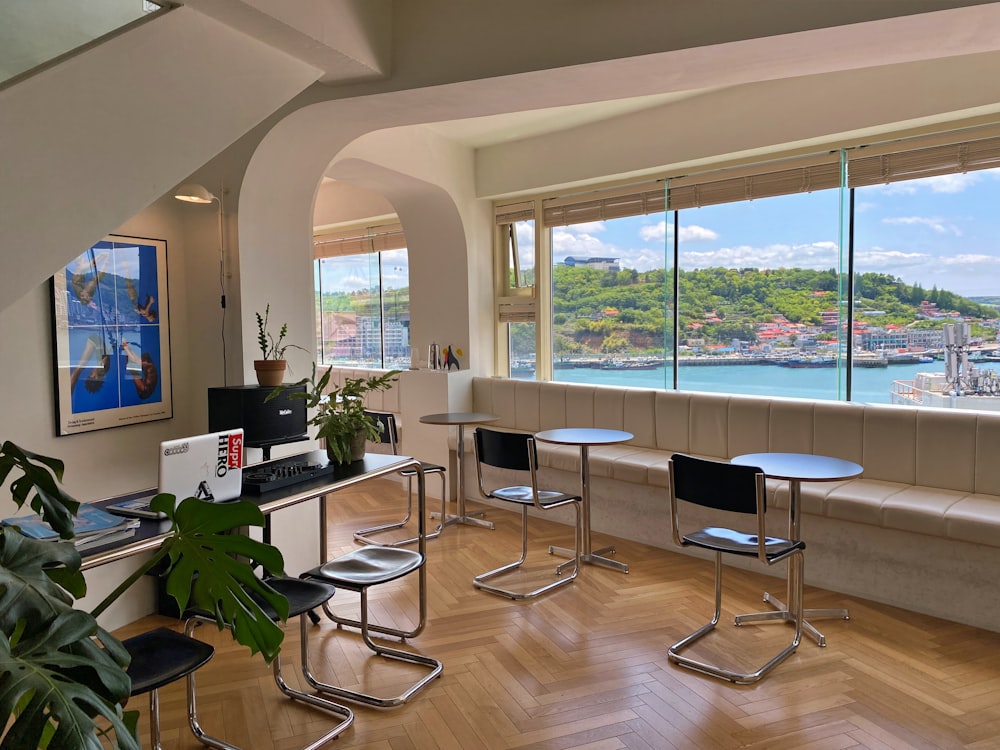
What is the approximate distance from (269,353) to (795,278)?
3647 millimetres

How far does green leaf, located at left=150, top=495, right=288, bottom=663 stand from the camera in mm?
1648

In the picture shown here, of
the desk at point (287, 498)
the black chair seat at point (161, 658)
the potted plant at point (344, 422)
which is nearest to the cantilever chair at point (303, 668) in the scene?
the black chair seat at point (161, 658)

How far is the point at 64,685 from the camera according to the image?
1.14m

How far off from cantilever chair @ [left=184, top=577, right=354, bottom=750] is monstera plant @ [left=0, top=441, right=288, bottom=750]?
782 millimetres

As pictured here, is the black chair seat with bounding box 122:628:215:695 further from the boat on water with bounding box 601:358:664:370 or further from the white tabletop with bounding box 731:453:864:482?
the boat on water with bounding box 601:358:664:370

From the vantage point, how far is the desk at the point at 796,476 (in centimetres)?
333

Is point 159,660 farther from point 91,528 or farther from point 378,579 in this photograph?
point 378,579

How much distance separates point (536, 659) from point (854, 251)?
3419 millimetres

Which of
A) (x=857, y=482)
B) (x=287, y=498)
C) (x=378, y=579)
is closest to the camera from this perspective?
(x=287, y=498)

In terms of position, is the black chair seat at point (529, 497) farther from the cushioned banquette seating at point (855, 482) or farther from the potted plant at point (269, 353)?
the potted plant at point (269, 353)

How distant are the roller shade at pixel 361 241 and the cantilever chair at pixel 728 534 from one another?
4722 mm

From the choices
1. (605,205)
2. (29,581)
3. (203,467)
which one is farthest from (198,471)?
(605,205)

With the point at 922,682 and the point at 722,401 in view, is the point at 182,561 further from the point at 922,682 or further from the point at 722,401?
the point at 722,401

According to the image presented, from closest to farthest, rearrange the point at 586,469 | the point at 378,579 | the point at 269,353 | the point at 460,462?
Answer: the point at 378,579 → the point at 269,353 → the point at 586,469 → the point at 460,462
